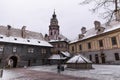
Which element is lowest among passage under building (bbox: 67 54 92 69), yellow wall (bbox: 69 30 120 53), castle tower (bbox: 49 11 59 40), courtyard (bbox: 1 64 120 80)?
courtyard (bbox: 1 64 120 80)

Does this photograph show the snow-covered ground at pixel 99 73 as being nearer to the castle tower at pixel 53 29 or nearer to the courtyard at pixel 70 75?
the courtyard at pixel 70 75

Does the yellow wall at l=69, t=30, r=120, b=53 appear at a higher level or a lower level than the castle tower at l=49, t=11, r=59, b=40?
lower

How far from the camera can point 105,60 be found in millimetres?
27500

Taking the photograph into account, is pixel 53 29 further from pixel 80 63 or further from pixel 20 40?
pixel 80 63

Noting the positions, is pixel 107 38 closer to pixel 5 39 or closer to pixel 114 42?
pixel 114 42

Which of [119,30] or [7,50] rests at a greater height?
[119,30]

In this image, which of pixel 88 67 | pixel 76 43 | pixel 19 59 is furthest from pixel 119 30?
pixel 19 59

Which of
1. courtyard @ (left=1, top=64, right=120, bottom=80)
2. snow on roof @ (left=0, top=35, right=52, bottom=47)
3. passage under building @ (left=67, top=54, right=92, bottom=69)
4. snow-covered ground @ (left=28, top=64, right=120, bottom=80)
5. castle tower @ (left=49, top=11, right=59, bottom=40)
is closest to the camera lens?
snow-covered ground @ (left=28, top=64, right=120, bottom=80)

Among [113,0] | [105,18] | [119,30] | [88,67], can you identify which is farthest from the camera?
[119,30]

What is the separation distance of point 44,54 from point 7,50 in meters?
11.4

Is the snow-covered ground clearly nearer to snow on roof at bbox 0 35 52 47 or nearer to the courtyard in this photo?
the courtyard

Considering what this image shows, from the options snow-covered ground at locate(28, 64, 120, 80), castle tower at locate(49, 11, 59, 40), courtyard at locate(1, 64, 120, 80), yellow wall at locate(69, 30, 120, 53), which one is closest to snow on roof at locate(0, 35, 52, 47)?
castle tower at locate(49, 11, 59, 40)

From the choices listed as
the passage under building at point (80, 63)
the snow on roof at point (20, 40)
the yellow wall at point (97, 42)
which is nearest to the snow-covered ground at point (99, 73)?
the passage under building at point (80, 63)

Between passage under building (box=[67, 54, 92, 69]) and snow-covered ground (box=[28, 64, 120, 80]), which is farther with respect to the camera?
passage under building (box=[67, 54, 92, 69])
